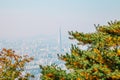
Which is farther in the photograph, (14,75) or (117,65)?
(14,75)

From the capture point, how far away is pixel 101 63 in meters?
12.6

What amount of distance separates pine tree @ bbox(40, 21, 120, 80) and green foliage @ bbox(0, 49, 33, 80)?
45.0 ft

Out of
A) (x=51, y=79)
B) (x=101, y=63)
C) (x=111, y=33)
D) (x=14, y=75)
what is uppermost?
(x=111, y=33)

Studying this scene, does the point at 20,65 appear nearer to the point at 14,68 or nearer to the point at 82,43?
the point at 14,68

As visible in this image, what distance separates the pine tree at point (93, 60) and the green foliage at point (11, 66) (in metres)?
13.7

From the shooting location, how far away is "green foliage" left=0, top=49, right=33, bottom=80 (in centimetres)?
3005

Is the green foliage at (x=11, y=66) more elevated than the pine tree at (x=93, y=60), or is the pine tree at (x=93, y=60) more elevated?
the pine tree at (x=93, y=60)

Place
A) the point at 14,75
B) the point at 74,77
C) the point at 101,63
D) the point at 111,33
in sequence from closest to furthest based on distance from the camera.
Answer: the point at 101,63
the point at 74,77
the point at 111,33
the point at 14,75

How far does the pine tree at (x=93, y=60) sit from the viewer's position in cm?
1251

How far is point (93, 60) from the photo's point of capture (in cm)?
1366

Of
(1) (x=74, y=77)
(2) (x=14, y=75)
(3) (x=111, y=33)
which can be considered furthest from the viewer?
(2) (x=14, y=75)

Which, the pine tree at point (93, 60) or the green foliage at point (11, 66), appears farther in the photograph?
the green foliage at point (11, 66)

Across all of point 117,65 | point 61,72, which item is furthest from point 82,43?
point 117,65

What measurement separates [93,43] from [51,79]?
3480mm
